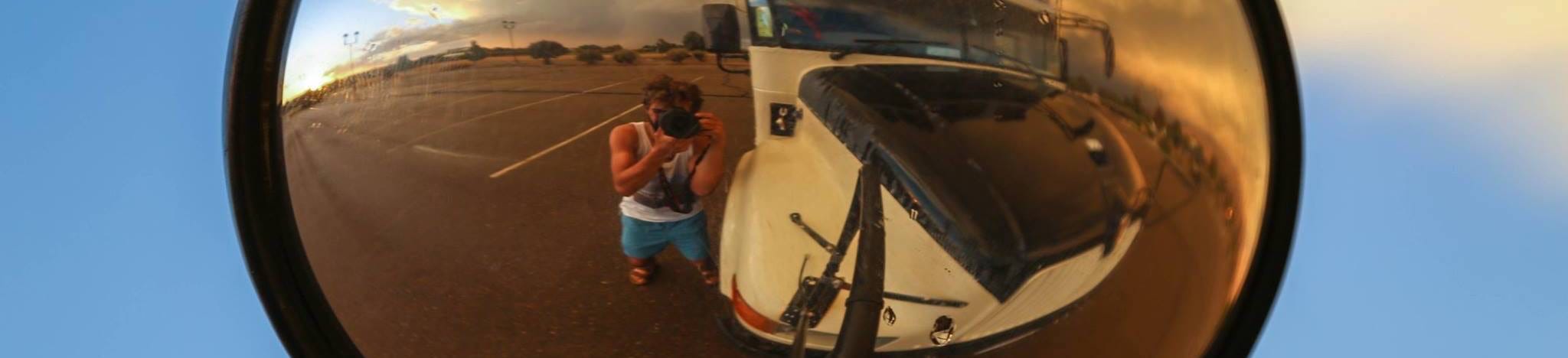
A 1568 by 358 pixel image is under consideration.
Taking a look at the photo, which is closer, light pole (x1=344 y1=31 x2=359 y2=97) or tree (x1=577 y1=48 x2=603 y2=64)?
tree (x1=577 y1=48 x2=603 y2=64)

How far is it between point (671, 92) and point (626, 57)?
1.2 inches

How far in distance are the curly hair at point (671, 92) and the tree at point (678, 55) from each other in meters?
0.01

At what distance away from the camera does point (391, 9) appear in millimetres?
684

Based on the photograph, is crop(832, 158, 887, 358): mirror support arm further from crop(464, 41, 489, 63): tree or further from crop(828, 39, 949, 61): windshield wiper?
crop(464, 41, 489, 63): tree

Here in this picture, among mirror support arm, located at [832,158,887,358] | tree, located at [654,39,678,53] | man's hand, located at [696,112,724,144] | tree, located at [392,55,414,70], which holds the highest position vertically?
tree, located at [654,39,678,53]

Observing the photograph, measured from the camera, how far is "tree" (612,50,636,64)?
23.0 inches

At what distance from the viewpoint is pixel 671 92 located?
1.94 ft

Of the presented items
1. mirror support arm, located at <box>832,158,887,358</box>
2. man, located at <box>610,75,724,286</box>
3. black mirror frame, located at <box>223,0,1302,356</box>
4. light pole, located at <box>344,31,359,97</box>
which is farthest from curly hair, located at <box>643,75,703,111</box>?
black mirror frame, located at <box>223,0,1302,356</box>

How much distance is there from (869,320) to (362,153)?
14.2 inches

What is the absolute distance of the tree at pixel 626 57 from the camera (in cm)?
58

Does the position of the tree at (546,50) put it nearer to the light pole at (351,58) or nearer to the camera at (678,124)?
the camera at (678,124)

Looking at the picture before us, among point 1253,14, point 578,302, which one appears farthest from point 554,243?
point 1253,14

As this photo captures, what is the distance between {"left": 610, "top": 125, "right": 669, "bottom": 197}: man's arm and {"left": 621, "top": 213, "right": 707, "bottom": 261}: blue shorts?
0.08 ft

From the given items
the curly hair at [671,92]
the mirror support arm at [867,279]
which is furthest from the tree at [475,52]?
the mirror support arm at [867,279]
